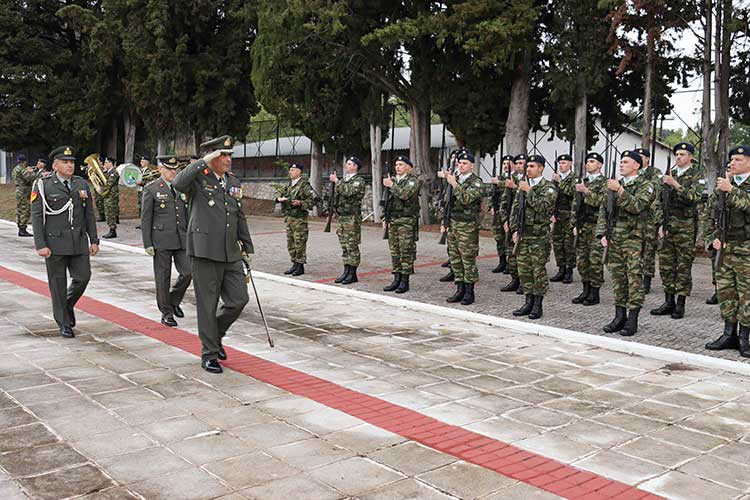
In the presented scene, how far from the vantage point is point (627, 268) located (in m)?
7.82

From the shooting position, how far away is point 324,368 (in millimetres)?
6359

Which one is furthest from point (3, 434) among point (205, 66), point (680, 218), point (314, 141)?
point (205, 66)

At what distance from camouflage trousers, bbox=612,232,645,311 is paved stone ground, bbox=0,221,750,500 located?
38.3 inches

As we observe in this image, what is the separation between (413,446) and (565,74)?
1364 cm

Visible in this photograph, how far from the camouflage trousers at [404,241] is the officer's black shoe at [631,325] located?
3.49m

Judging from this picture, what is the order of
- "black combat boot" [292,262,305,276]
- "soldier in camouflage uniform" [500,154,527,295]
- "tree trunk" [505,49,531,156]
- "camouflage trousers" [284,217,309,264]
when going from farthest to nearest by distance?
"tree trunk" [505,49,531,156] → "black combat boot" [292,262,305,276] → "camouflage trousers" [284,217,309,264] → "soldier in camouflage uniform" [500,154,527,295]

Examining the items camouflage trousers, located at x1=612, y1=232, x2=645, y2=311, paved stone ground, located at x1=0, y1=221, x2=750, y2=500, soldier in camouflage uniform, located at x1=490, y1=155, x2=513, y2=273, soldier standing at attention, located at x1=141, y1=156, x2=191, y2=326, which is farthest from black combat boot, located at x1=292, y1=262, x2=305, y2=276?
camouflage trousers, located at x1=612, y1=232, x2=645, y2=311

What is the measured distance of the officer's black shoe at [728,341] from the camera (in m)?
7.05

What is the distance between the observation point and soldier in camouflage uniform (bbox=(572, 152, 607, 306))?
944 cm

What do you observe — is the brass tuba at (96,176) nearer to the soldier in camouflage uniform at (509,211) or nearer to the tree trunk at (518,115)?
the soldier in camouflage uniform at (509,211)

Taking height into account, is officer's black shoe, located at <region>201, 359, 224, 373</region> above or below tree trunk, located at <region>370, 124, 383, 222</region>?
below

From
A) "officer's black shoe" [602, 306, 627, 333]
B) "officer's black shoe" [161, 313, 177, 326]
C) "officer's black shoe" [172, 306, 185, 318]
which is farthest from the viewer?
"officer's black shoe" [172, 306, 185, 318]

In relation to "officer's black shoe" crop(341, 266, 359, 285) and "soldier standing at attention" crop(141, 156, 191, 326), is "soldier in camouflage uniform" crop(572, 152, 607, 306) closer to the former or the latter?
"officer's black shoe" crop(341, 266, 359, 285)

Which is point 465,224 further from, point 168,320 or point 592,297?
point 168,320
